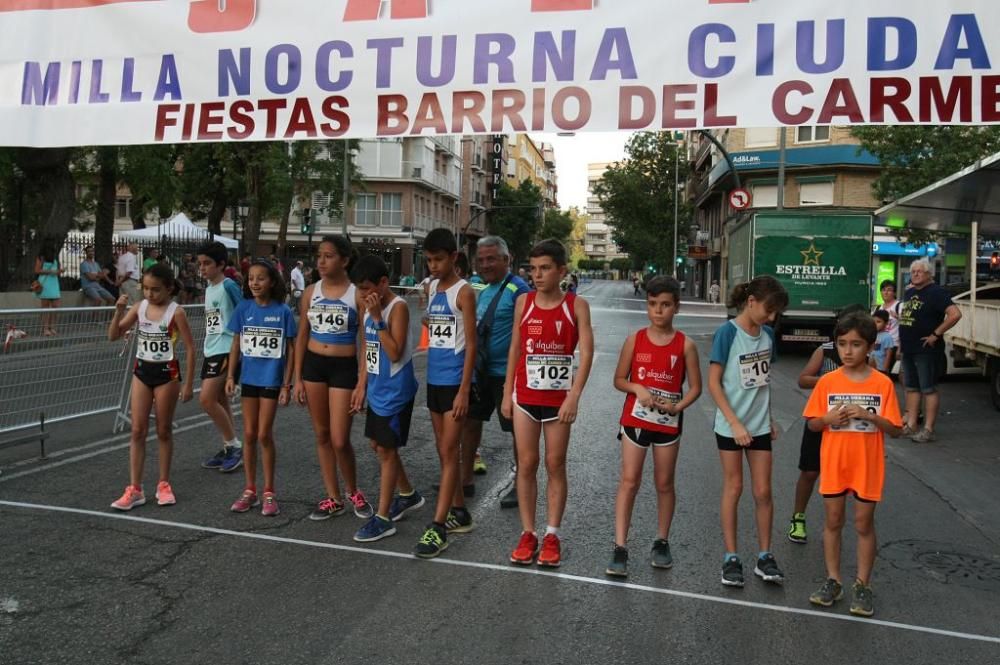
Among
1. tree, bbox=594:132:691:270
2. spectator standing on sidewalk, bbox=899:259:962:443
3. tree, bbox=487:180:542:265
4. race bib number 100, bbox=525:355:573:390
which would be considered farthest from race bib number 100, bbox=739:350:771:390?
tree, bbox=487:180:542:265

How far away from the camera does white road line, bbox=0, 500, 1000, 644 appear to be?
4164 mm

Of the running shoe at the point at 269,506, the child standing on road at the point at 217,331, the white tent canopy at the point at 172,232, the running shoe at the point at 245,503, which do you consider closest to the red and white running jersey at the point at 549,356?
the running shoe at the point at 269,506

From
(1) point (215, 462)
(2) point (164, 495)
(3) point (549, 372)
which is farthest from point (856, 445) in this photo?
(1) point (215, 462)

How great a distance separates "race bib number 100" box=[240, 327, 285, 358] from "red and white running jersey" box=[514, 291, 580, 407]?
6.14ft

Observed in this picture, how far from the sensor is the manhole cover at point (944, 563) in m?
4.88

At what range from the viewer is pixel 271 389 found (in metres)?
5.74

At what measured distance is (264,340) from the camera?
585 centimetres

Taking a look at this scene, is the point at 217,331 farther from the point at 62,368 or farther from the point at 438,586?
the point at 438,586

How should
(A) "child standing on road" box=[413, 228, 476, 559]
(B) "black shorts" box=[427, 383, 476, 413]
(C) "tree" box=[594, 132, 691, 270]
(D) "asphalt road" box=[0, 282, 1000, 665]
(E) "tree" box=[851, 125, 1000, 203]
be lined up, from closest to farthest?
(D) "asphalt road" box=[0, 282, 1000, 665]
(A) "child standing on road" box=[413, 228, 476, 559]
(B) "black shorts" box=[427, 383, 476, 413]
(E) "tree" box=[851, 125, 1000, 203]
(C) "tree" box=[594, 132, 691, 270]

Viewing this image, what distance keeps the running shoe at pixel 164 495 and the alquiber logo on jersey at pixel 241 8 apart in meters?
3.10

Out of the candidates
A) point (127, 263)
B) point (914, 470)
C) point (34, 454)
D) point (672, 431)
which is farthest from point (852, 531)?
point (127, 263)

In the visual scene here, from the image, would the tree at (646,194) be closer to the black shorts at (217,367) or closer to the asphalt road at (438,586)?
the black shorts at (217,367)

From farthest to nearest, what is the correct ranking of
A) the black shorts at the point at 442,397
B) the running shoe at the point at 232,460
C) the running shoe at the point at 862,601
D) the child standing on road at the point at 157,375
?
1. the running shoe at the point at 232,460
2. the child standing on road at the point at 157,375
3. the black shorts at the point at 442,397
4. the running shoe at the point at 862,601

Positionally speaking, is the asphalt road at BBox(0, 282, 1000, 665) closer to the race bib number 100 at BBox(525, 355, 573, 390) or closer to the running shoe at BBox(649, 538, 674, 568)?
the running shoe at BBox(649, 538, 674, 568)
